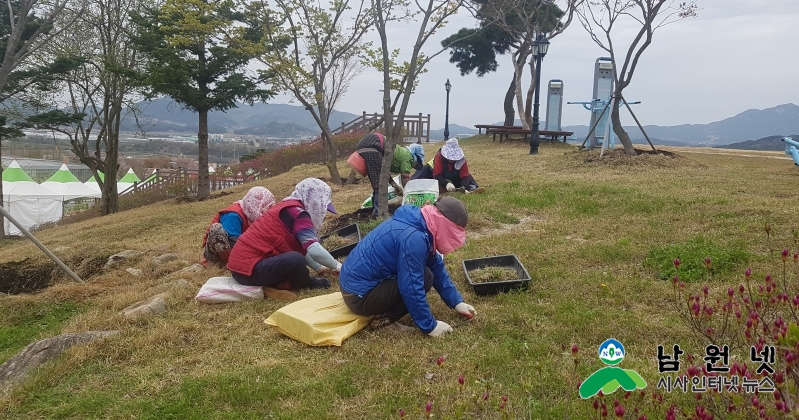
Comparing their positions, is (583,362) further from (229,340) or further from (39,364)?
(39,364)

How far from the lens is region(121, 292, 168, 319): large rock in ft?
13.6

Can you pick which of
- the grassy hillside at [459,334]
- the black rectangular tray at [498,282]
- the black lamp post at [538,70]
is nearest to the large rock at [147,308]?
the grassy hillside at [459,334]

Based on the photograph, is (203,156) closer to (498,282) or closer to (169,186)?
(169,186)

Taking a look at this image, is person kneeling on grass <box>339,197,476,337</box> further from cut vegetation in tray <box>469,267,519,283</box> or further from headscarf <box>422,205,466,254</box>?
cut vegetation in tray <box>469,267,519,283</box>

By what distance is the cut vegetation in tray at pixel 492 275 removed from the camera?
444 centimetres

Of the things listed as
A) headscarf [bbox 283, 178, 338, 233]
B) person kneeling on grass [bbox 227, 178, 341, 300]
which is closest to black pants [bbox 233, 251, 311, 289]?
person kneeling on grass [bbox 227, 178, 341, 300]

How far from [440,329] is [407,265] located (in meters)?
0.50

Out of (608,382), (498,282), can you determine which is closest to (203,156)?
(498,282)

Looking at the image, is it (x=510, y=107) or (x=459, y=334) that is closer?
(x=459, y=334)

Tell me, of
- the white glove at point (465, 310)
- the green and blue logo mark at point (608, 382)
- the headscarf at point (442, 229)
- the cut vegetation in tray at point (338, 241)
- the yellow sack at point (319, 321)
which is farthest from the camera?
the cut vegetation in tray at point (338, 241)

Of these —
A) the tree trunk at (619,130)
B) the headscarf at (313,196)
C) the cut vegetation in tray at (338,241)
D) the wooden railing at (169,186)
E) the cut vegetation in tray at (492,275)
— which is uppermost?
the tree trunk at (619,130)

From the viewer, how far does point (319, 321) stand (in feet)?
11.6

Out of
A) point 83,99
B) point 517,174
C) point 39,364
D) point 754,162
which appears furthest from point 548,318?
point 83,99

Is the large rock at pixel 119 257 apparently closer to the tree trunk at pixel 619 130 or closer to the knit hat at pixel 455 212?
the knit hat at pixel 455 212
